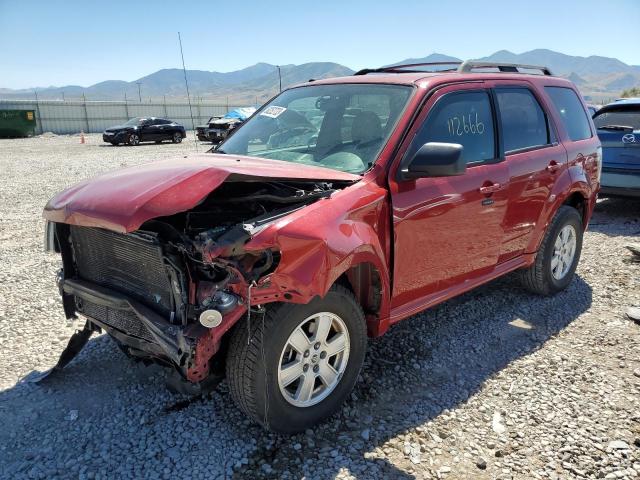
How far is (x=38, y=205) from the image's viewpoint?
9.30 metres

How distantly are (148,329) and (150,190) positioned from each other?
0.71 metres

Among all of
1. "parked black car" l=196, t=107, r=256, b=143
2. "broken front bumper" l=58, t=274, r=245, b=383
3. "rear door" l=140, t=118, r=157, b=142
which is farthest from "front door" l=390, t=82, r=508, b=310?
"rear door" l=140, t=118, r=157, b=142

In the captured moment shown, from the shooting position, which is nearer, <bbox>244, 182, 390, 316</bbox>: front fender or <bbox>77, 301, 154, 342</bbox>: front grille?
<bbox>244, 182, 390, 316</bbox>: front fender

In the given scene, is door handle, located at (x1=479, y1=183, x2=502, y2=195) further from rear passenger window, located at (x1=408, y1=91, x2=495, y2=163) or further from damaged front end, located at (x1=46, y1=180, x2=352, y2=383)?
damaged front end, located at (x1=46, y1=180, x2=352, y2=383)

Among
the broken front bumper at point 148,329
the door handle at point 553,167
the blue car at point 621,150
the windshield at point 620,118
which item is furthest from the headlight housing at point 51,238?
the windshield at point 620,118

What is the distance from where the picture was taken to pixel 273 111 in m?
4.14

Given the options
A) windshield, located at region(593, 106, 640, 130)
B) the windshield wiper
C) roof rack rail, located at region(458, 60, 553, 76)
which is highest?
roof rack rail, located at region(458, 60, 553, 76)

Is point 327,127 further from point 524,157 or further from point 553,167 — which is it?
point 553,167

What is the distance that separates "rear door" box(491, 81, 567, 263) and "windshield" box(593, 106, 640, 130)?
14.9 ft

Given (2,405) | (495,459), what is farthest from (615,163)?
(2,405)

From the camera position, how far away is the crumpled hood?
2365mm

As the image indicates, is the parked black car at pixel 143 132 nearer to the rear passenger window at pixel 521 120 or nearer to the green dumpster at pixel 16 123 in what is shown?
the green dumpster at pixel 16 123

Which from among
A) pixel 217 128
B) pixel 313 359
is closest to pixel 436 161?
pixel 313 359

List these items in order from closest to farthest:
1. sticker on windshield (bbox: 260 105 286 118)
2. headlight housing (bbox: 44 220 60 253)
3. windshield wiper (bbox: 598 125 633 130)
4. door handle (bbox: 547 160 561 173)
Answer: headlight housing (bbox: 44 220 60 253), sticker on windshield (bbox: 260 105 286 118), door handle (bbox: 547 160 561 173), windshield wiper (bbox: 598 125 633 130)
